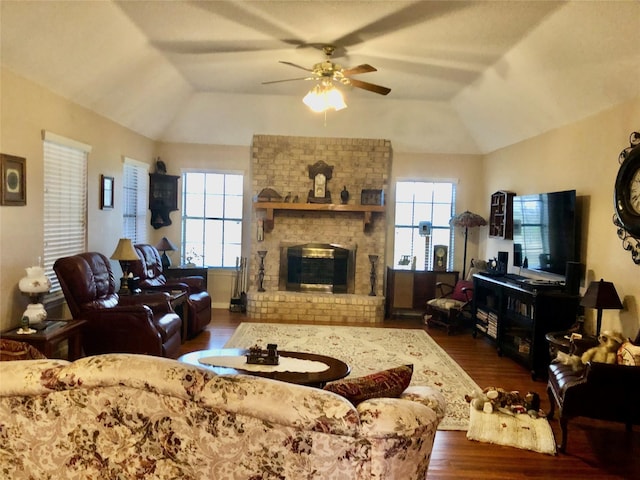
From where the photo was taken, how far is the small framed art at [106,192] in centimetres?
516

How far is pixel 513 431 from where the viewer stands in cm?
320

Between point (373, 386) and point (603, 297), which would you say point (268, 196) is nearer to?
point (603, 297)

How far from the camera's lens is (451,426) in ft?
10.8

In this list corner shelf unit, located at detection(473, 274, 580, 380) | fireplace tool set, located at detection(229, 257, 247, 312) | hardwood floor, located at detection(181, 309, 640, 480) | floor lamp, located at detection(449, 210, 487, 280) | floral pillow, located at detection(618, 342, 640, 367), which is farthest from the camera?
fireplace tool set, located at detection(229, 257, 247, 312)

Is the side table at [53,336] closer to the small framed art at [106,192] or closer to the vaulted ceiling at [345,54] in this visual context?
the small framed art at [106,192]

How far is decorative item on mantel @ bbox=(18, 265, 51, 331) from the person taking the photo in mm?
3436

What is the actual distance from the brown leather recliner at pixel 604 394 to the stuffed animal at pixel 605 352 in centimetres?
24

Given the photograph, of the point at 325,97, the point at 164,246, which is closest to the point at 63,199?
the point at 164,246

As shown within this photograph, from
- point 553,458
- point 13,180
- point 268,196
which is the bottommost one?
point 553,458

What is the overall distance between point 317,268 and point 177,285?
233 cm

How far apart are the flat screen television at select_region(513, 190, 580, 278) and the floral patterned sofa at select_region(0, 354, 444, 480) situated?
3334 mm

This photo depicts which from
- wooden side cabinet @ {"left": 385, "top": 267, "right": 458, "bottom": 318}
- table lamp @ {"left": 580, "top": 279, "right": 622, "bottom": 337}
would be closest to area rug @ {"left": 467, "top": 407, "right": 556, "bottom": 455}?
table lamp @ {"left": 580, "top": 279, "right": 622, "bottom": 337}

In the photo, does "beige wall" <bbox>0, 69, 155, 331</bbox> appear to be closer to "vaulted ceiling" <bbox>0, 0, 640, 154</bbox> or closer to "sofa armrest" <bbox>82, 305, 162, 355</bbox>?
"vaulted ceiling" <bbox>0, 0, 640, 154</bbox>

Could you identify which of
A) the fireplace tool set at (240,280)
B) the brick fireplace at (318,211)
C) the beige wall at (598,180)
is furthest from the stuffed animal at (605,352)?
the fireplace tool set at (240,280)
